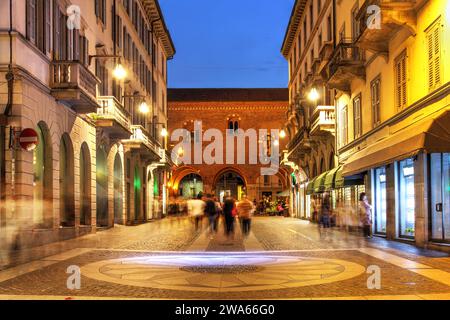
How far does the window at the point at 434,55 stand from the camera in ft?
56.4

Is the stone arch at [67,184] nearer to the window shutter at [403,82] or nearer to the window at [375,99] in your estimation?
the window at [375,99]

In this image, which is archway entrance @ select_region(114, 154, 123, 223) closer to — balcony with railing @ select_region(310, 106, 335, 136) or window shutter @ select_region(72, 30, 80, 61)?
window shutter @ select_region(72, 30, 80, 61)

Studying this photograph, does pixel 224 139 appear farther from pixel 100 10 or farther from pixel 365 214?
pixel 365 214

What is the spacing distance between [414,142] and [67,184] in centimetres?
1398

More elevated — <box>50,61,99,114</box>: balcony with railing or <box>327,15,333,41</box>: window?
<box>327,15,333,41</box>: window

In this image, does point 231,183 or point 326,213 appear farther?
point 231,183

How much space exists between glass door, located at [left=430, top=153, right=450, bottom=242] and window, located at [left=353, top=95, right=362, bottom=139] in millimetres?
9438

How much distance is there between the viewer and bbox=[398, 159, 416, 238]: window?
20.2 meters

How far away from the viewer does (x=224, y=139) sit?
72.5 m

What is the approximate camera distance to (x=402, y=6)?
1902 centimetres

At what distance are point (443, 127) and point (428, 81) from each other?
2.52 meters

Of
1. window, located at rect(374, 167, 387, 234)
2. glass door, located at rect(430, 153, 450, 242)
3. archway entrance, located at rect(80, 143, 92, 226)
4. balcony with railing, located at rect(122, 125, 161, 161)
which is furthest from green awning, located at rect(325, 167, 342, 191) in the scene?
glass door, located at rect(430, 153, 450, 242)

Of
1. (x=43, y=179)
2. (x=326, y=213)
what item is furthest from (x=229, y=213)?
(x=43, y=179)
